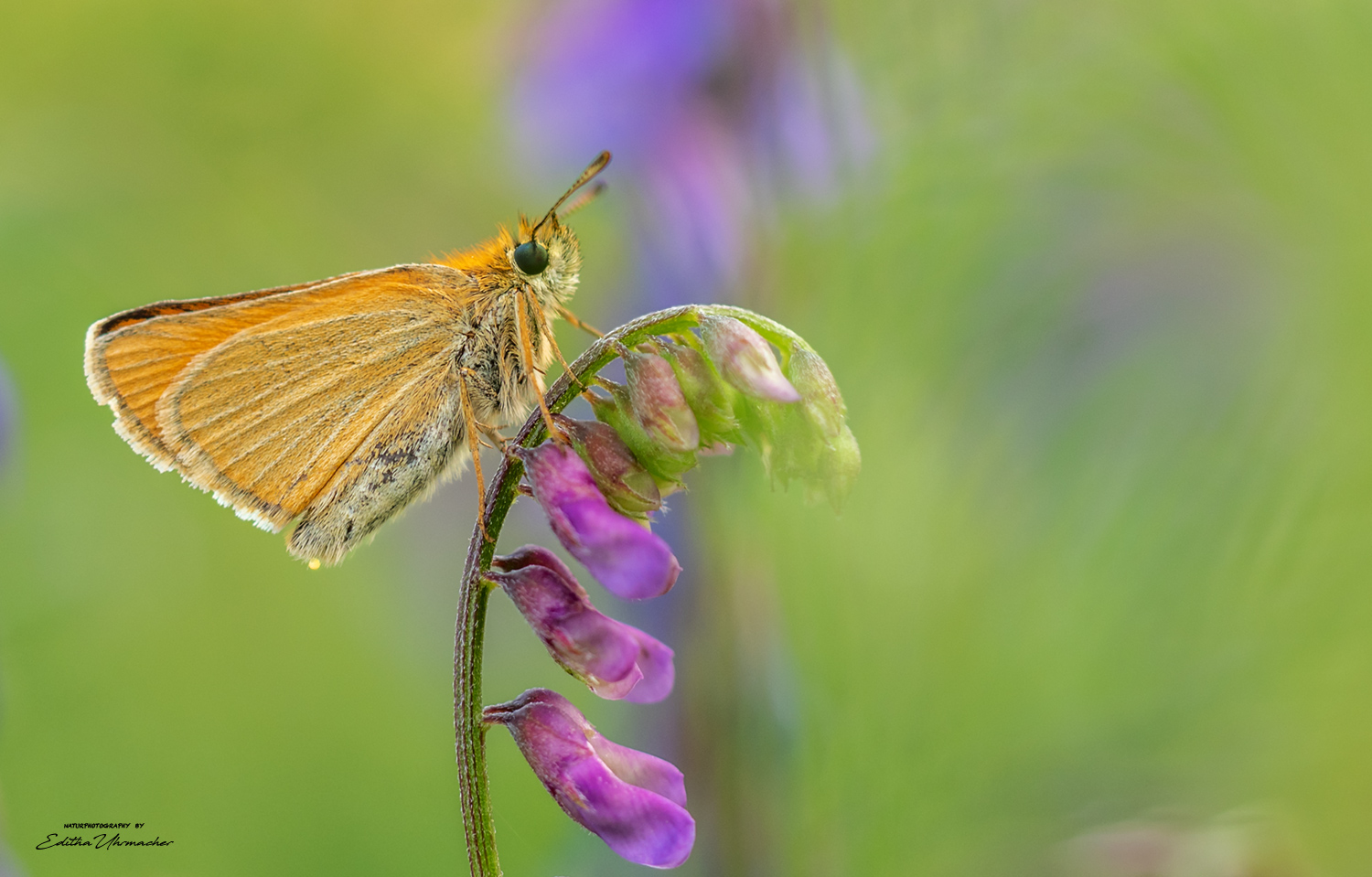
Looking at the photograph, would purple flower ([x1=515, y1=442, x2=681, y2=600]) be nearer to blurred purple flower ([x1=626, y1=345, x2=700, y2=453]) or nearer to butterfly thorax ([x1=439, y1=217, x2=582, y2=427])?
blurred purple flower ([x1=626, y1=345, x2=700, y2=453])

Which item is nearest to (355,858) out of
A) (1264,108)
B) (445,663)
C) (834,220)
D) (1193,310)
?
(445,663)

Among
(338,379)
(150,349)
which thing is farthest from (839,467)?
(150,349)

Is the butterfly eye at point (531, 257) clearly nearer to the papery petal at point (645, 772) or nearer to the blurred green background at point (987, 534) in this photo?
the papery petal at point (645, 772)

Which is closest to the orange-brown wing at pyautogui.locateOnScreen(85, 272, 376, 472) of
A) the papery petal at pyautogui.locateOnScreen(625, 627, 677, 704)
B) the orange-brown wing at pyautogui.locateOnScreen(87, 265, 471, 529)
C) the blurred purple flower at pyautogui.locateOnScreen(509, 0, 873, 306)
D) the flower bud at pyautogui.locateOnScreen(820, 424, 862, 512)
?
the orange-brown wing at pyautogui.locateOnScreen(87, 265, 471, 529)

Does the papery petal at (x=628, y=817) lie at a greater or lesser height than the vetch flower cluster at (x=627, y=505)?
lesser

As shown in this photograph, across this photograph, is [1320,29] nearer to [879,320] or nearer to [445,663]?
[879,320]

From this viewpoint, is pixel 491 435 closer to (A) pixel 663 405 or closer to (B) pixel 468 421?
(B) pixel 468 421

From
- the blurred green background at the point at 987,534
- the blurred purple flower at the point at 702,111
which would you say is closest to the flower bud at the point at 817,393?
the blurred green background at the point at 987,534
